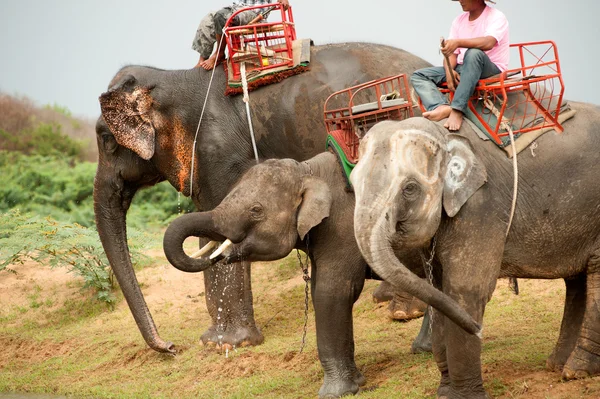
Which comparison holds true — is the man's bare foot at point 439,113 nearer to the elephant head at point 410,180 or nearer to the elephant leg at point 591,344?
the elephant head at point 410,180

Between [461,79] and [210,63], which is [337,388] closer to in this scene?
[461,79]

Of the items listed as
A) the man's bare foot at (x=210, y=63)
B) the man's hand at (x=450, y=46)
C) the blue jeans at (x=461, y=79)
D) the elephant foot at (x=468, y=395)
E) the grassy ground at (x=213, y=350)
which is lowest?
the grassy ground at (x=213, y=350)

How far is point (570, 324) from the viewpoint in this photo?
7266 mm

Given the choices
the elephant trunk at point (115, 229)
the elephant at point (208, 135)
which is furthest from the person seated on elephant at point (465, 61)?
the elephant trunk at point (115, 229)

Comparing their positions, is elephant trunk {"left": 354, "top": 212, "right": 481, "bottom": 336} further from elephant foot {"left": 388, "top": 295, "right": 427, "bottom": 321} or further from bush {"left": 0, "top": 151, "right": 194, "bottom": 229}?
bush {"left": 0, "top": 151, "right": 194, "bottom": 229}

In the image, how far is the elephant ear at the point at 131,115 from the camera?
9.70 m

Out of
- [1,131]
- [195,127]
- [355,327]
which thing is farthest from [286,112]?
[1,131]

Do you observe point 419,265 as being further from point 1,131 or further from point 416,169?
point 1,131

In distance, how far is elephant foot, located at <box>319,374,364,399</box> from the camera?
7508mm

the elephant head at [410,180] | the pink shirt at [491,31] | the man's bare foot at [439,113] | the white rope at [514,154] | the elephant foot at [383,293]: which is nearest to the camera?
the elephant head at [410,180]

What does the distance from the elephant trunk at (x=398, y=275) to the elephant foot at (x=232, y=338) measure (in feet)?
12.7

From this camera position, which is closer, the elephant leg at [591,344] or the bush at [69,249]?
the elephant leg at [591,344]

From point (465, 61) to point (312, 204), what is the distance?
1539 millimetres

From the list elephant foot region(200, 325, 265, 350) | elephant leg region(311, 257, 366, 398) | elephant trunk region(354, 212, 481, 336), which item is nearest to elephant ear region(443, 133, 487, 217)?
elephant trunk region(354, 212, 481, 336)
